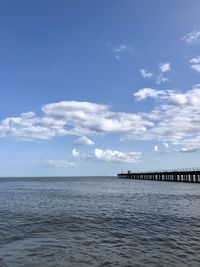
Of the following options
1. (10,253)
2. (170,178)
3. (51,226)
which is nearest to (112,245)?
(10,253)

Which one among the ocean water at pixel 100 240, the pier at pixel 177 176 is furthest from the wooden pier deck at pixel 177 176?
the ocean water at pixel 100 240

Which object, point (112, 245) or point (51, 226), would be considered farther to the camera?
point (51, 226)

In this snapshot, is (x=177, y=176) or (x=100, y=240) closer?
(x=100, y=240)

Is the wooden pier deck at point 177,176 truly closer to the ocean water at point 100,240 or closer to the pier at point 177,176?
the pier at point 177,176

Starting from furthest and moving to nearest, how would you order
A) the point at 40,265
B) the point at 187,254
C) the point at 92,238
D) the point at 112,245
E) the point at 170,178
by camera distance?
1. the point at 170,178
2. the point at 92,238
3. the point at 112,245
4. the point at 187,254
5. the point at 40,265

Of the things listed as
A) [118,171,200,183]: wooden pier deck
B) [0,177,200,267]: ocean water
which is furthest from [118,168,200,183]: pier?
[0,177,200,267]: ocean water

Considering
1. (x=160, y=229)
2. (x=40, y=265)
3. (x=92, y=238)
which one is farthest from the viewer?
(x=160, y=229)

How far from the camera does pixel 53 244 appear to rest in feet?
55.1

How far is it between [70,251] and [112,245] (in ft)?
7.78

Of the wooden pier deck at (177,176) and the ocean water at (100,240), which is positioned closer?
the ocean water at (100,240)

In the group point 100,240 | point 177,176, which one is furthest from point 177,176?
point 100,240

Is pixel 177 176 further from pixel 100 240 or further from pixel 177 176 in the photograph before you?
pixel 100 240

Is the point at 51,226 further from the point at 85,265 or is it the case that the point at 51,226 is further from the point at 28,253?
the point at 85,265

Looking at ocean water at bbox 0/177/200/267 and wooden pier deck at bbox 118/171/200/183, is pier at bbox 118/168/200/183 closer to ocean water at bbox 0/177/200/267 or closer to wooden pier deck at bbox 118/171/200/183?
wooden pier deck at bbox 118/171/200/183
